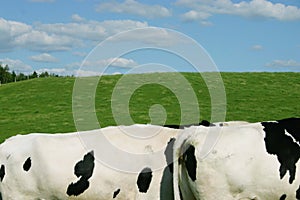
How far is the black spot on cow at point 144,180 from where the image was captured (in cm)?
883

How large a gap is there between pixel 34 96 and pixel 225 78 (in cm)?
2124

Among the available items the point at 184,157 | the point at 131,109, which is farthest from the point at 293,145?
the point at 131,109

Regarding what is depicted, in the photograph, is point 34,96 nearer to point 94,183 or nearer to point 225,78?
point 225,78

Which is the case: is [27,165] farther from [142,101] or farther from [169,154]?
[142,101]

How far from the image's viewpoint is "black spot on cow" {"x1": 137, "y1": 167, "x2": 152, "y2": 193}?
8828 millimetres

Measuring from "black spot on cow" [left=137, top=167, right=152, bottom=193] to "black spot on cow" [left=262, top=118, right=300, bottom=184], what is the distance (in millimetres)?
2286

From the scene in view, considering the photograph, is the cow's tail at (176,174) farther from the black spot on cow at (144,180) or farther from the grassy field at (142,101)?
the grassy field at (142,101)

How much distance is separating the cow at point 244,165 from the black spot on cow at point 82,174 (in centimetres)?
197

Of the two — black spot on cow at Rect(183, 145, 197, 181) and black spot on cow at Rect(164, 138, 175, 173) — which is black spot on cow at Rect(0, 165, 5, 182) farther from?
black spot on cow at Rect(183, 145, 197, 181)

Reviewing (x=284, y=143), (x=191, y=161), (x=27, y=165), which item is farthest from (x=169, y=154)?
(x=27, y=165)

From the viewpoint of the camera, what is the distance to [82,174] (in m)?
8.96

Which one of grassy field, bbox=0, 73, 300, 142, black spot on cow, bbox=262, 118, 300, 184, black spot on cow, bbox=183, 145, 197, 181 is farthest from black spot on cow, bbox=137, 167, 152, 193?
grassy field, bbox=0, 73, 300, 142

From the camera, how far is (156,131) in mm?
9414

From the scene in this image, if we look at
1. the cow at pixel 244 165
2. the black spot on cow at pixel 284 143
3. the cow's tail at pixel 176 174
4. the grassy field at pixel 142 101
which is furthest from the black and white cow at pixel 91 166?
the grassy field at pixel 142 101
